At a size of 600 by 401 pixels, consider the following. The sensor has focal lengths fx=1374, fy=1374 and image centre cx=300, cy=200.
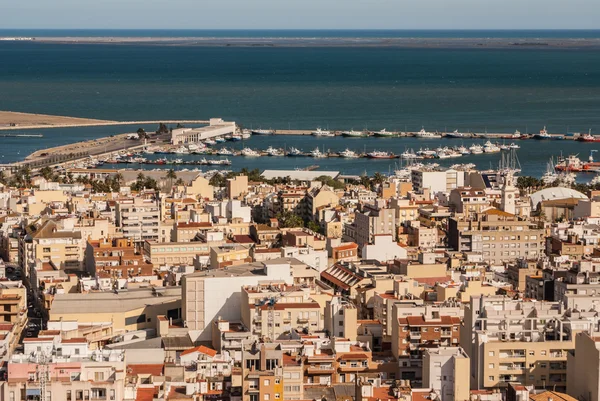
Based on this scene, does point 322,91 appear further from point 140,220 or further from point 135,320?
point 135,320

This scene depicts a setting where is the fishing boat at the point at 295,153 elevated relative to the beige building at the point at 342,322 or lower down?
elevated

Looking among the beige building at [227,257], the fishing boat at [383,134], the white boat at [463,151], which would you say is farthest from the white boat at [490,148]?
the beige building at [227,257]

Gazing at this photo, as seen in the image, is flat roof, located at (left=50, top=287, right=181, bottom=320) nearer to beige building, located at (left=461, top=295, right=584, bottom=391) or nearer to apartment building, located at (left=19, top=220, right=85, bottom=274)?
apartment building, located at (left=19, top=220, right=85, bottom=274)

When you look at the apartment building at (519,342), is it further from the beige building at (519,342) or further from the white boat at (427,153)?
the white boat at (427,153)

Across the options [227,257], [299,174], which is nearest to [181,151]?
[299,174]

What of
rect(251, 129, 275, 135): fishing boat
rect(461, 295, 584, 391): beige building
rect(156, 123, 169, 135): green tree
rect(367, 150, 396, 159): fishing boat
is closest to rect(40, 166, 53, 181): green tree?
rect(367, 150, 396, 159): fishing boat

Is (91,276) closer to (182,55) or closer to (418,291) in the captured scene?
(418,291)

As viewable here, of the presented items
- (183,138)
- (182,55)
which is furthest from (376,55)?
(183,138)
